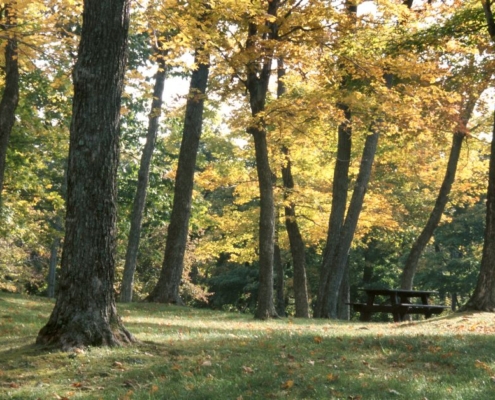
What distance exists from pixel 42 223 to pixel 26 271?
7.65 meters

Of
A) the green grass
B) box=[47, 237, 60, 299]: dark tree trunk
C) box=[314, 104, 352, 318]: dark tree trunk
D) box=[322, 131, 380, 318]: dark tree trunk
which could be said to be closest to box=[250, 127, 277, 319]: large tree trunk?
the green grass

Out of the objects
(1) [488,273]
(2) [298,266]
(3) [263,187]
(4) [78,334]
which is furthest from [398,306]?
(4) [78,334]

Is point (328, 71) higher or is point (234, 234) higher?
point (328, 71)

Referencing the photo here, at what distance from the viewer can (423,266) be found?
124 feet

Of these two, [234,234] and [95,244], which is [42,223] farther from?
[95,244]

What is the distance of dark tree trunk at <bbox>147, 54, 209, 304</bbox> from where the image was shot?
1847cm

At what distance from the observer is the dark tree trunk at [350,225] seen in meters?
19.8

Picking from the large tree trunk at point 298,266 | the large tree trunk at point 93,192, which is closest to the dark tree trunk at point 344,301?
the large tree trunk at point 298,266

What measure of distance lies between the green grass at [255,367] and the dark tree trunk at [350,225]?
9163 millimetres

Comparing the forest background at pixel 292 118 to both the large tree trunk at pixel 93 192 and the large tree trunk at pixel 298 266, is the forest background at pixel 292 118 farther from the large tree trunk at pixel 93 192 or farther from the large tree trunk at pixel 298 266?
the large tree trunk at pixel 93 192

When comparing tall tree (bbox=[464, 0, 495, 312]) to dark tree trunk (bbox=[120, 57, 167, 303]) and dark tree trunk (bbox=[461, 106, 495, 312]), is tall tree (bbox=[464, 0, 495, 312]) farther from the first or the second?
dark tree trunk (bbox=[120, 57, 167, 303])

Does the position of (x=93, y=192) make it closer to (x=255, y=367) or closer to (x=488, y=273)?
(x=255, y=367)

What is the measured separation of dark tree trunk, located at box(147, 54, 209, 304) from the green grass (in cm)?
730

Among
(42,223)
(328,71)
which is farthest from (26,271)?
(328,71)
